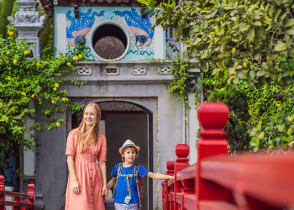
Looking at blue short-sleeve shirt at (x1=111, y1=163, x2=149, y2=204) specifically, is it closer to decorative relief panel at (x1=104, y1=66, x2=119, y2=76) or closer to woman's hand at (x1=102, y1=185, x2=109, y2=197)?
woman's hand at (x1=102, y1=185, x2=109, y2=197)

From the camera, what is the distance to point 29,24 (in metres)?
10.2

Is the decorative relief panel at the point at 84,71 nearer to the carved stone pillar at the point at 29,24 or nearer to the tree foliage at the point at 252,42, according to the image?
the carved stone pillar at the point at 29,24

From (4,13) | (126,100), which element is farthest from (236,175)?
(4,13)

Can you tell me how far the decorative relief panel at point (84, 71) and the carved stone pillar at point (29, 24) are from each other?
89cm

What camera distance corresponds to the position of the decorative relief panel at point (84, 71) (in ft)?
33.9

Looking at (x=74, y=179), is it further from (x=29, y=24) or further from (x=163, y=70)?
(x=29, y=24)

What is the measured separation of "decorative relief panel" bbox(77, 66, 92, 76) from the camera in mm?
10336

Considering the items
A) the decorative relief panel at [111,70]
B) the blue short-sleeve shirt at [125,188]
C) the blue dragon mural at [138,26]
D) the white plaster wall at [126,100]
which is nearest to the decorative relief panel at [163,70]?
the white plaster wall at [126,100]

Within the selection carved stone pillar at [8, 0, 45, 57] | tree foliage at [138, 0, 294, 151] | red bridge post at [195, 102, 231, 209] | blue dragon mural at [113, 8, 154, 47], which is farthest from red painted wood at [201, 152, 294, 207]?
blue dragon mural at [113, 8, 154, 47]

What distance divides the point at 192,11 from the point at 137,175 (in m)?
2.05

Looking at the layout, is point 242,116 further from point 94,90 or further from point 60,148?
point 60,148

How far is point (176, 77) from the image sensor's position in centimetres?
1034

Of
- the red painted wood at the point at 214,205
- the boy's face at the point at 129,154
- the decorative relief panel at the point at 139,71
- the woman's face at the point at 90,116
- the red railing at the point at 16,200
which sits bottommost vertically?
the red railing at the point at 16,200

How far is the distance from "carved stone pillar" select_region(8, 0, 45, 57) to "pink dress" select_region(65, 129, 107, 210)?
504cm
